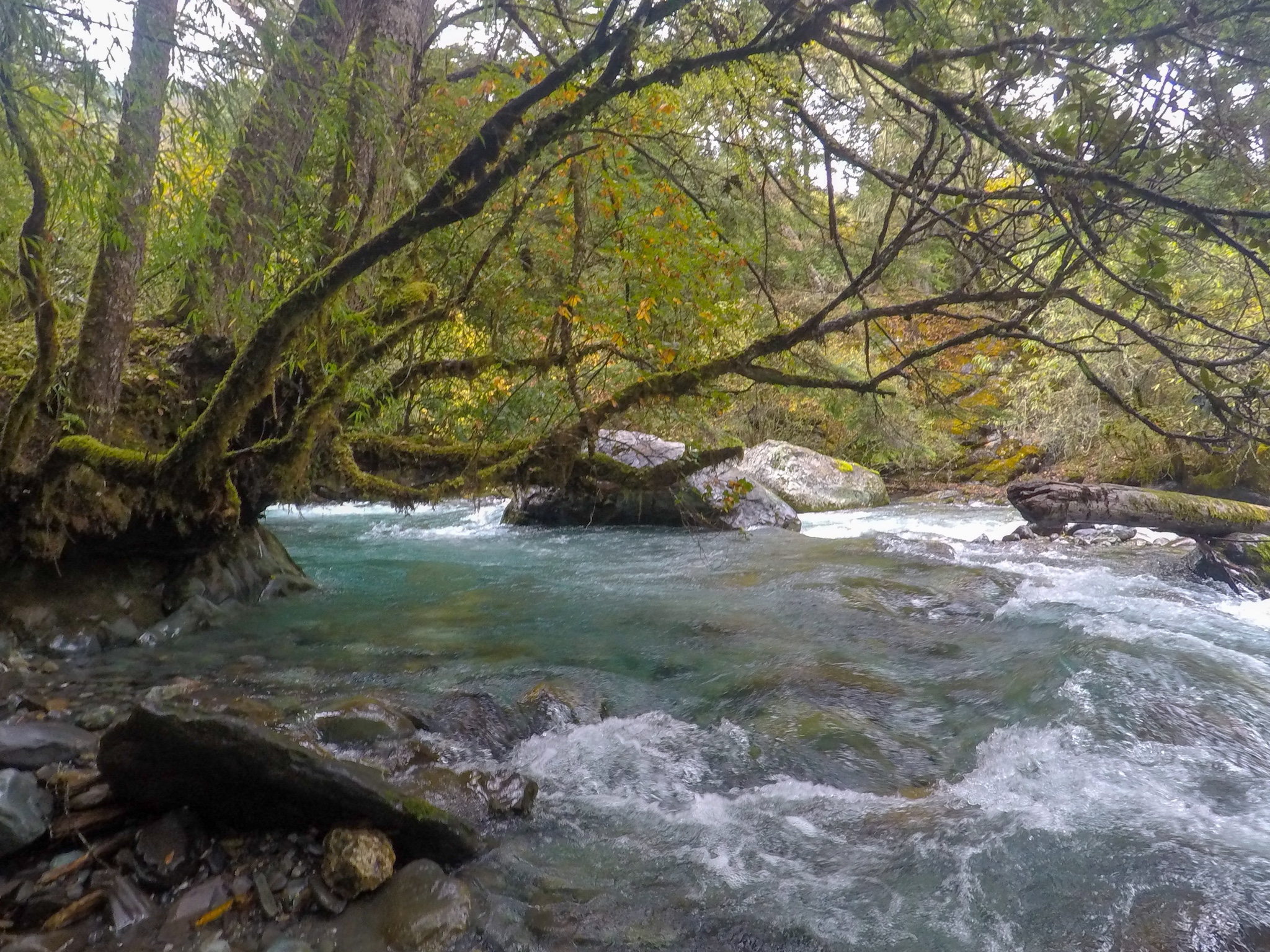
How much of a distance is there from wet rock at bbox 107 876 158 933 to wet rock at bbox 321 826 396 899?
0.53 m

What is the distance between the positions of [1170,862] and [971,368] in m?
18.9

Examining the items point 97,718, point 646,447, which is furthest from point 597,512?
point 97,718

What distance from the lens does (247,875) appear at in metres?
2.68

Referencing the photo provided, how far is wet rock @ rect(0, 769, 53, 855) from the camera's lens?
260 centimetres

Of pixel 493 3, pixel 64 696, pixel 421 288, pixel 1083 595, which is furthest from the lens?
pixel 1083 595

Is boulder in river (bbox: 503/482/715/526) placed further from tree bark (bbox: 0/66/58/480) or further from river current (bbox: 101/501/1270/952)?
tree bark (bbox: 0/66/58/480)

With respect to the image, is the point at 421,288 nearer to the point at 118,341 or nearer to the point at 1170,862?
the point at 118,341

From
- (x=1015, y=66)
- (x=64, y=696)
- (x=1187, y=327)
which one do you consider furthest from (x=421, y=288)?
(x=1187, y=327)

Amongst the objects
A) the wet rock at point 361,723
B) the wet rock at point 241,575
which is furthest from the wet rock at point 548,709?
the wet rock at point 241,575

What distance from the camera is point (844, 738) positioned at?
4.23m

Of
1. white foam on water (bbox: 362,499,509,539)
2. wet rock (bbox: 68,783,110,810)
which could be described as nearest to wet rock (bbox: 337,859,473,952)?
wet rock (bbox: 68,783,110,810)

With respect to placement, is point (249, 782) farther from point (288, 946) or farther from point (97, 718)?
point (97, 718)

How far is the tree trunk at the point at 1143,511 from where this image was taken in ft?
27.0

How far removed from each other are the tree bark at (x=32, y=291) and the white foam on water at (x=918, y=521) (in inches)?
359
